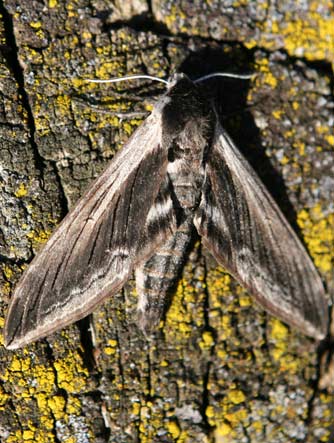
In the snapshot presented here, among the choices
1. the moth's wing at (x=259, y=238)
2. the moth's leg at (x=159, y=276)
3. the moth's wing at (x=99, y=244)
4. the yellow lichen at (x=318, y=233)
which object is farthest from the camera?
the yellow lichen at (x=318, y=233)

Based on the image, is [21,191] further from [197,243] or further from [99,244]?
[197,243]

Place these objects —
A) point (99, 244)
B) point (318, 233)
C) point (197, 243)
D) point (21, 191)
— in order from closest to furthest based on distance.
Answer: point (21, 191) < point (99, 244) < point (197, 243) < point (318, 233)

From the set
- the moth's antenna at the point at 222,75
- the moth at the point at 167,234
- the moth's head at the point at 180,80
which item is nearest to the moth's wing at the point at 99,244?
the moth at the point at 167,234

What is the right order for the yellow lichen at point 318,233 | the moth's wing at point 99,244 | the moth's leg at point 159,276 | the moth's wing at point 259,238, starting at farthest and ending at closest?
1. the yellow lichen at point 318,233
2. the moth's wing at point 259,238
3. the moth's leg at point 159,276
4. the moth's wing at point 99,244

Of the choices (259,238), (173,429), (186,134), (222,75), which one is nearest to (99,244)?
(186,134)

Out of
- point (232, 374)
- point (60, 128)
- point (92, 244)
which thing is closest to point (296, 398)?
point (232, 374)

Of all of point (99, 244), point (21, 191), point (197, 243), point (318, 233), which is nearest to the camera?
point (21, 191)

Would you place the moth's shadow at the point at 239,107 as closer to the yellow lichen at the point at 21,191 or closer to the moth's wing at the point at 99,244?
the moth's wing at the point at 99,244
